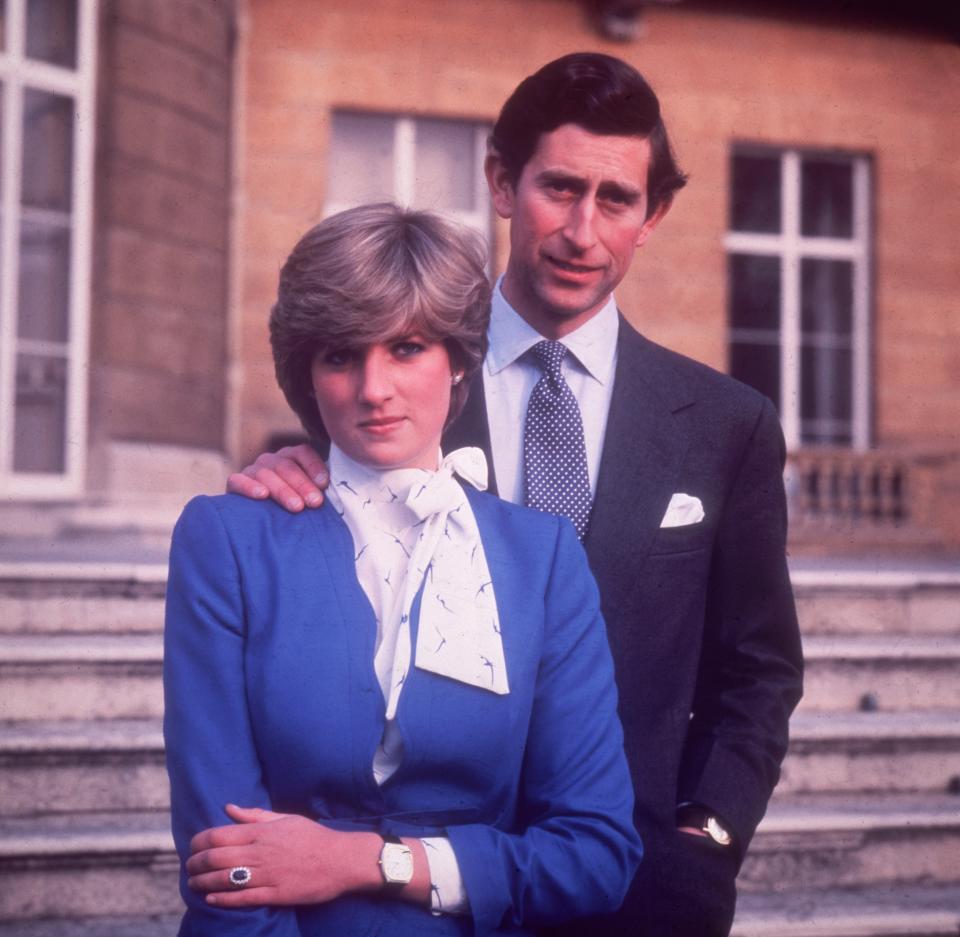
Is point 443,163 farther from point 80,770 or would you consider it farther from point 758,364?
point 80,770

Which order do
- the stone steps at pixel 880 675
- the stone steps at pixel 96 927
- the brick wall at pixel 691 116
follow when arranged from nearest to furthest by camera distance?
1. the stone steps at pixel 96 927
2. the stone steps at pixel 880 675
3. the brick wall at pixel 691 116

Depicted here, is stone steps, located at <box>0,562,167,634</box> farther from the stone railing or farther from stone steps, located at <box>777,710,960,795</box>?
the stone railing

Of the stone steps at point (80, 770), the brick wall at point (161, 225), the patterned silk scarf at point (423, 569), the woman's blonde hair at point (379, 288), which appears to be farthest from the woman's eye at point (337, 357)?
the brick wall at point (161, 225)

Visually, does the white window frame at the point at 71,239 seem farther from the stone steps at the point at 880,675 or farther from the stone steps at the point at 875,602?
the stone steps at the point at 880,675

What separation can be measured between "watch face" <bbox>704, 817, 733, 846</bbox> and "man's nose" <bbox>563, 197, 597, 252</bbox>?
0.94 metres

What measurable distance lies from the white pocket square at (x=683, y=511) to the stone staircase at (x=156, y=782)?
1735 millimetres

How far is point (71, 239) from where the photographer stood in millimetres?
7156

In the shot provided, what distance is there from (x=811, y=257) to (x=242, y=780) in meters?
8.97

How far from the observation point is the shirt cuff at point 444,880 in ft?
5.54

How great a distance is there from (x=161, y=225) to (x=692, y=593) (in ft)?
19.6

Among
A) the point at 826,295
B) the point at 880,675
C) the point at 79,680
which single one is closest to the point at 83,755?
the point at 79,680

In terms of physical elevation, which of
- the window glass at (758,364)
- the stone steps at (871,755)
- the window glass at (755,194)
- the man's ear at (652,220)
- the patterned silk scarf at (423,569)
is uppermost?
the window glass at (755,194)

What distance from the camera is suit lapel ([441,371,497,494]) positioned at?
2201mm

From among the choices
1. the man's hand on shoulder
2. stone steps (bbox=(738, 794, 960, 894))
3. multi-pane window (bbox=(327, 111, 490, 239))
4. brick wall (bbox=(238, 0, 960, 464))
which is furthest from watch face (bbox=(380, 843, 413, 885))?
multi-pane window (bbox=(327, 111, 490, 239))
